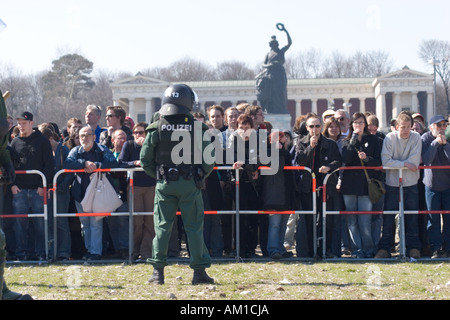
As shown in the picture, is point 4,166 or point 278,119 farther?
point 278,119

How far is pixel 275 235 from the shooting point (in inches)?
404

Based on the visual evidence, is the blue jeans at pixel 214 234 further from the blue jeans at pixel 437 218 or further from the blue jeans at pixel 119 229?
the blue jeans at pixel 437 218

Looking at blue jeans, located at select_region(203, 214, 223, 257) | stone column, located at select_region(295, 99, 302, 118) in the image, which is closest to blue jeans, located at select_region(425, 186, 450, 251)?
blue jeans, located at select_region(203, 214, 223, 257)

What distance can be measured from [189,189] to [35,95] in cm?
9562

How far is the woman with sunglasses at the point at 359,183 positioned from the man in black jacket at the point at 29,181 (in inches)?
174

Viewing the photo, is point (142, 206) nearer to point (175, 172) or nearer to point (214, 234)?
point (214, 234)

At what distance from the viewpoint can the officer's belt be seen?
7.68 meters

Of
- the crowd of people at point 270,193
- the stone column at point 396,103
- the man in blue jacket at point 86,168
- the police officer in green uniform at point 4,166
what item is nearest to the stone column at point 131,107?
the stone column at point 396,103

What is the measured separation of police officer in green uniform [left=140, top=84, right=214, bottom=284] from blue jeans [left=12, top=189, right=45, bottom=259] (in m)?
3.30

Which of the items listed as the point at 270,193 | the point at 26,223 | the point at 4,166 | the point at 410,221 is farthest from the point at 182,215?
the point at 410,221

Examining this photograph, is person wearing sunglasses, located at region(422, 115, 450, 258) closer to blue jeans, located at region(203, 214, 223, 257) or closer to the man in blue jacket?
blue jeans, located at region(203, 214, 223, 257)

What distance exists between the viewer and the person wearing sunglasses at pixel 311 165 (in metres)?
10.2

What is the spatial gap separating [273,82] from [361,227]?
1221 inches
